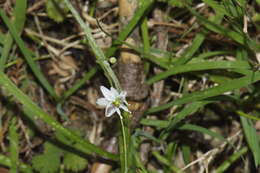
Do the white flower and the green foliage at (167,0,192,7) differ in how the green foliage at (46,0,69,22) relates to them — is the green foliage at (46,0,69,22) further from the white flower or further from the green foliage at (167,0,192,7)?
the white flower

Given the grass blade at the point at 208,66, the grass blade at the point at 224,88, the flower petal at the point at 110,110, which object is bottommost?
the grass blade at the point at 224,88

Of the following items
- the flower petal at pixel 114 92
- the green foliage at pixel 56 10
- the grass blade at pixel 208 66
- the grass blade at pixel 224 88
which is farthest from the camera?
the green foliage at pixel 56 10

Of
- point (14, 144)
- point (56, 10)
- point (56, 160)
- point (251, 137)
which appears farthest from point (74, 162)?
point (251, 137)

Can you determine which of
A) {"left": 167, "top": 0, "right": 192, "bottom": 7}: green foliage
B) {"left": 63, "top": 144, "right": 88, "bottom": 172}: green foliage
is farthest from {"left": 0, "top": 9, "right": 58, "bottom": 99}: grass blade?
{"left": 167, "top": 0, "right": 192, "bottom": 7}: green foliage

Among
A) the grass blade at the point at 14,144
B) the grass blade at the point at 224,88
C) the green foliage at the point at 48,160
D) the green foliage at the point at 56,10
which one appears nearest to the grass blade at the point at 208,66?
the grass blade at the point at 224,88

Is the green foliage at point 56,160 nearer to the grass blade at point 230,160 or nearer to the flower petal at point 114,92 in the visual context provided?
the flower petal at point 114,92

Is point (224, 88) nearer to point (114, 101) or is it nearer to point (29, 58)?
point (114, 101)
